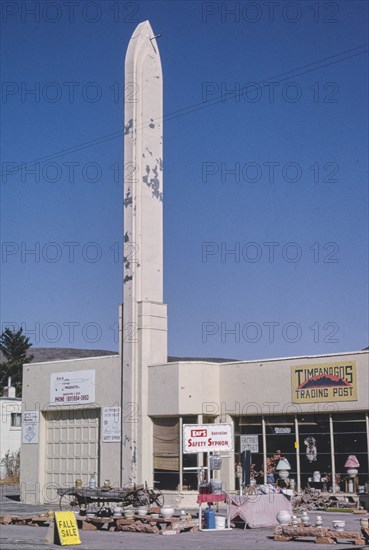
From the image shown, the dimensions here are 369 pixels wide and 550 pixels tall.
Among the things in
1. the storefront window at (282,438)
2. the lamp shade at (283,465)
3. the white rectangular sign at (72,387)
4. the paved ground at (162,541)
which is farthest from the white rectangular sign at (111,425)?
the paved ground at (162,541)

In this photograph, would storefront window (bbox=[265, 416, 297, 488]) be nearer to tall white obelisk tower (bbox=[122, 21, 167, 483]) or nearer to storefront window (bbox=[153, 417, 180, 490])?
storefront window (bbox=[153, 417, 180, 490])

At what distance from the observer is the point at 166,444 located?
33.3 metres

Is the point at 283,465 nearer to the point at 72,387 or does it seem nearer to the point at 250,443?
the point at 250,443

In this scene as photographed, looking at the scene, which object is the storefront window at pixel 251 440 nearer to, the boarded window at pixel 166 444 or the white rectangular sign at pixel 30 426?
the boarded window at pixel 166 444

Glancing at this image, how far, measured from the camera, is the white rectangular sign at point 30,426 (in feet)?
126

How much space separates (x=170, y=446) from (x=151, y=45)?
1742cm

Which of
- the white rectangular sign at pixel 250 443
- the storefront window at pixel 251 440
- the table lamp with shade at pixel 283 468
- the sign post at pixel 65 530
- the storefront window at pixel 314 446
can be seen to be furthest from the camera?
the white rectangular sign at pixel 250 443

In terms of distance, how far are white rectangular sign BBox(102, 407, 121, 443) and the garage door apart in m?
0.74

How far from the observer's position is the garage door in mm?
35969

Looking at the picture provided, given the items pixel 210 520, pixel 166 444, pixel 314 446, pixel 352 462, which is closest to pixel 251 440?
pixel 314 446

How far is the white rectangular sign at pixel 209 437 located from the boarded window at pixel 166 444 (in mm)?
8920

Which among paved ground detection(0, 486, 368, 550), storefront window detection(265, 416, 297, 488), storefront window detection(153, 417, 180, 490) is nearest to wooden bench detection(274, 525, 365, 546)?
paved ground detection(0, 486, 368, 550)

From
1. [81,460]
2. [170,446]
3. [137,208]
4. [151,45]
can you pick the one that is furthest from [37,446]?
[151,45]

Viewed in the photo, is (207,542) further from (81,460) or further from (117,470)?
(81,460)
